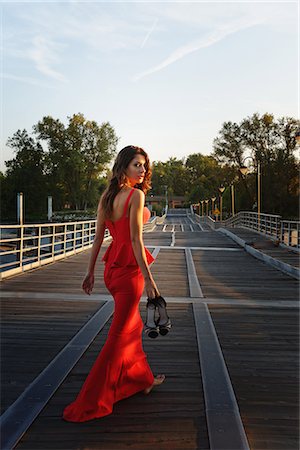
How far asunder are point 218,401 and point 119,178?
1775 millimetres

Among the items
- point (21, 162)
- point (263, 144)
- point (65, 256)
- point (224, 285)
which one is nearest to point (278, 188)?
point (263, 144)

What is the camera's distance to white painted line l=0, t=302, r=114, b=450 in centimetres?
312

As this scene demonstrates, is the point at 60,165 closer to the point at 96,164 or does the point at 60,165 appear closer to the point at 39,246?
the point at 96,164

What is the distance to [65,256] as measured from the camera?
15.3 metres

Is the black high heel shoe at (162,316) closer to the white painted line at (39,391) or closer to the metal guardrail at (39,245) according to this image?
the white painted line at (39,391)

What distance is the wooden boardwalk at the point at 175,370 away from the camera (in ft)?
10.1

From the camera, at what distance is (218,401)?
11.8 feet

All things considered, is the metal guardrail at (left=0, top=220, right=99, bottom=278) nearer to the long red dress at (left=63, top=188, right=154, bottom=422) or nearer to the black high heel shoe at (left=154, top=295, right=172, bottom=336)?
the long red dress at (left=63, top=188, right=154, bottom=422)

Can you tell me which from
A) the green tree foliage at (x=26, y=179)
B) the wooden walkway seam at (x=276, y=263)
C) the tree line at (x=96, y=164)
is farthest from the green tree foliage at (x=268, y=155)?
the wooden walkway seam at (x=276, y=263)

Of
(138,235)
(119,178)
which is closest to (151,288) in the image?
(138,235)

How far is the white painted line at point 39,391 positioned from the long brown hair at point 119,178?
146cm

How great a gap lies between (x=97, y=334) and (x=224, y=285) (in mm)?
4572

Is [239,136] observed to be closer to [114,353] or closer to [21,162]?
[21,162]

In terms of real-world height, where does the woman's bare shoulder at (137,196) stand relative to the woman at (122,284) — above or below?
above
